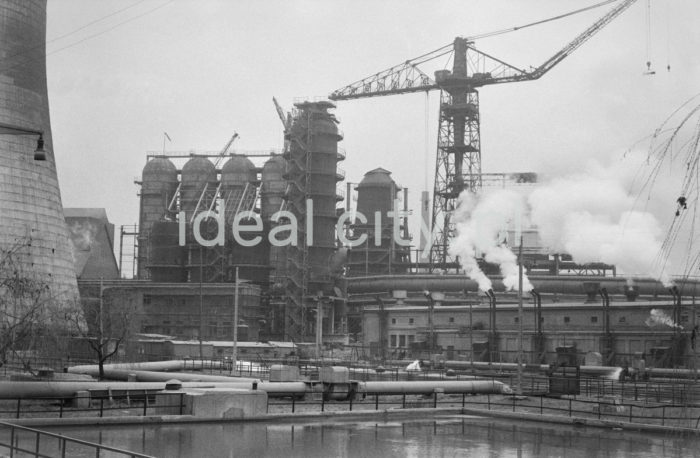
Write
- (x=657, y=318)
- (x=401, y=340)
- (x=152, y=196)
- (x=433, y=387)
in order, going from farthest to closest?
(x=152, y=196)
(x=401, y=340)
(x=657, y=318)
(x=433, y=387)

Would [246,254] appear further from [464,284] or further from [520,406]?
[520,406]

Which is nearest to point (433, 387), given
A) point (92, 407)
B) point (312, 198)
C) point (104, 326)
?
point (92, 407)

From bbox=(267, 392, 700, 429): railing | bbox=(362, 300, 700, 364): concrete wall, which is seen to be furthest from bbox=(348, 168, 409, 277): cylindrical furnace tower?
bbox=(267, 392, 700, 429): railing

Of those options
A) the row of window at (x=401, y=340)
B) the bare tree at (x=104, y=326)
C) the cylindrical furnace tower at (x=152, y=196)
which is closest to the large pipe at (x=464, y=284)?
the row of window at (x=401, y=340)

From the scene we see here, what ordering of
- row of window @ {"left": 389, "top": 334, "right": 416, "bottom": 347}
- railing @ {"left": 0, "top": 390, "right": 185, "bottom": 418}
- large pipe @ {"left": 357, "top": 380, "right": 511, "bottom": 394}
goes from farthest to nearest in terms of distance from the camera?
row of window @ {"left": 389, "top": 334, "right": 416, "bottom": 347}
large pipe @ {"left": 357, "top": 380, "right": 511, "bottom": 394}
railing @ {"left": 0, "top": 390, "right": 185, "bottom": 418}

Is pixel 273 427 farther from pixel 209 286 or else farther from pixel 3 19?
pixel 209 286

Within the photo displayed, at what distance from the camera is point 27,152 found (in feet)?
181

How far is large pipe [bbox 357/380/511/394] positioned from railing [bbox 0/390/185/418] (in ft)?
27.2

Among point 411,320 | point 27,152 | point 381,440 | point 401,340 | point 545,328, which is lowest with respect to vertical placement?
point 381,440

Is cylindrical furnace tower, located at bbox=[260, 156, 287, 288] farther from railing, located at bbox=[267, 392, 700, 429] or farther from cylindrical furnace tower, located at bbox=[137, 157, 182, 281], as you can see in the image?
railing, located at bbox=[267, 392, 700, 429]

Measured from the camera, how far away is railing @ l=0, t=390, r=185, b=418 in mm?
25984

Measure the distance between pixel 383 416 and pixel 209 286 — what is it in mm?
68175

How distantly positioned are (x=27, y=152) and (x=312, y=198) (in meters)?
46.9

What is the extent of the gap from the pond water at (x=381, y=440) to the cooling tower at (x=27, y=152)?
3186cm
